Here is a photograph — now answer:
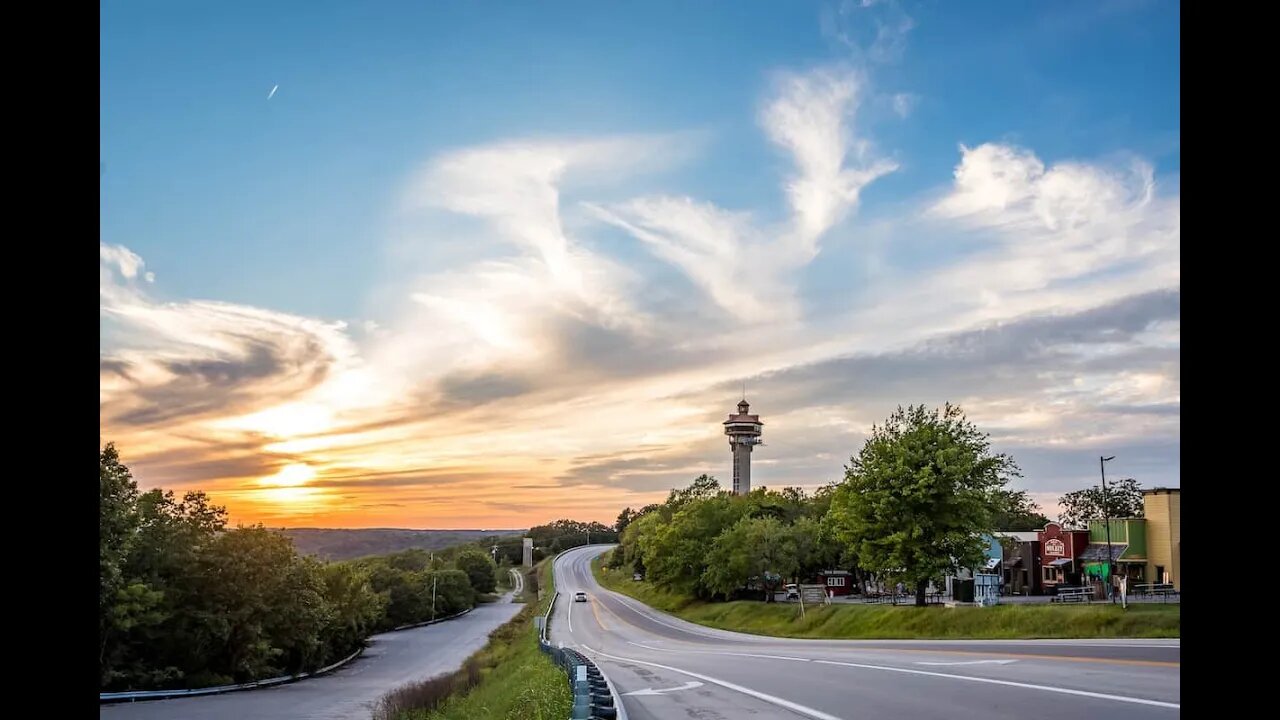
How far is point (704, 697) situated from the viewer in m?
17.5

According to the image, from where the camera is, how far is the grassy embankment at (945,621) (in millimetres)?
30812

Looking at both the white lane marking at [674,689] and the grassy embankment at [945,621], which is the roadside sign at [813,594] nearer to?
the grassy embankment at [945,621]

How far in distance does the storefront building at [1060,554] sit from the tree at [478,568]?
8892cm

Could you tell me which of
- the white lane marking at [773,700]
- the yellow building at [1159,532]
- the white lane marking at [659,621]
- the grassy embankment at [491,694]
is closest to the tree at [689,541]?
the white lane marking at [659,621]

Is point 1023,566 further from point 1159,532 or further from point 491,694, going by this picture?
point 491,694

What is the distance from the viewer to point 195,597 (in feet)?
169

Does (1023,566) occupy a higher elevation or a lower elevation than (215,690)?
higher

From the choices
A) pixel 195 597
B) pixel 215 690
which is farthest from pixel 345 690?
pixel 195 597

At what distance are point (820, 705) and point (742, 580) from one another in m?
56.1

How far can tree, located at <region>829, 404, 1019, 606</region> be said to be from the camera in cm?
4294

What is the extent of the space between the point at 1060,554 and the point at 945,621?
25559 millimetres
